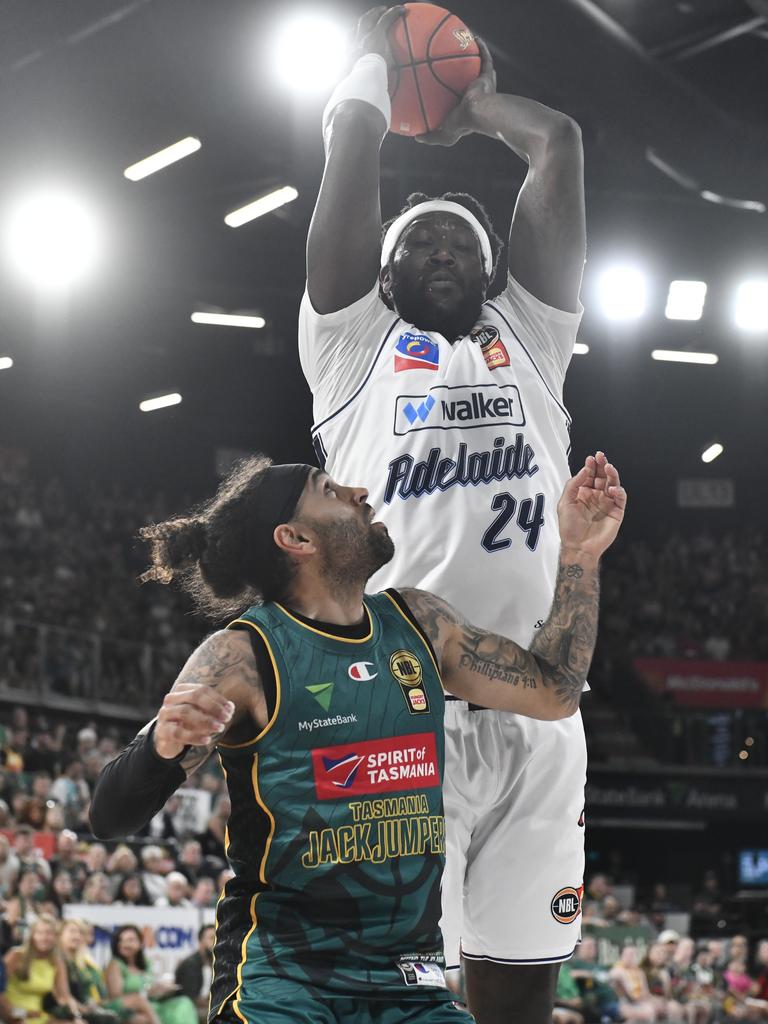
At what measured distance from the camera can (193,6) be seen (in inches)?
384

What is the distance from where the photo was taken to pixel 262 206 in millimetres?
13422

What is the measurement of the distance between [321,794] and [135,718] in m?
16.4

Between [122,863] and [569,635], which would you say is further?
[122,863]

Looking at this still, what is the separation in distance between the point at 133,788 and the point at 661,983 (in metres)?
12.2

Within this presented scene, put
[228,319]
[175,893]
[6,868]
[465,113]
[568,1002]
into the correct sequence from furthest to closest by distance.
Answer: [228,319] → [568,1002] → [175,893] → [6,868] → [465,113]

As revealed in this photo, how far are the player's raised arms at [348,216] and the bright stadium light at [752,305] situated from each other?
10.4 m

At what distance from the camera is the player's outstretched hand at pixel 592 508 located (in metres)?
3.06

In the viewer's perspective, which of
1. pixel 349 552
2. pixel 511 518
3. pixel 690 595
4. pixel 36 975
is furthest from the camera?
pixel 690 595

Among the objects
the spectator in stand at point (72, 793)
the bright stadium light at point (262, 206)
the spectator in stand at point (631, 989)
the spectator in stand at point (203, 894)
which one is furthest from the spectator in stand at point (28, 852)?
the bright stadium light at point (262, 206)

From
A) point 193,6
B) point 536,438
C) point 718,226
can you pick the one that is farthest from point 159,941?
point 718,226

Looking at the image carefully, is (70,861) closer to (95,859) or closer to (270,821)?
(95,859)

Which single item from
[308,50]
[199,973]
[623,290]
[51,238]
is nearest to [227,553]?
[199,973]

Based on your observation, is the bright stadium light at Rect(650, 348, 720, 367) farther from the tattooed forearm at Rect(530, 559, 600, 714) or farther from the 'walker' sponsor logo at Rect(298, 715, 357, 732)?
the 'walker' sponsor logo at Rect(298, 715, 357, 732)

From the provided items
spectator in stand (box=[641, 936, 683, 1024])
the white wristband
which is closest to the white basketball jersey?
the white wristband
